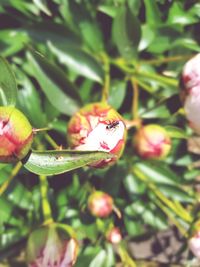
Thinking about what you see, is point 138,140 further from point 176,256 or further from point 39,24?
point 176,256

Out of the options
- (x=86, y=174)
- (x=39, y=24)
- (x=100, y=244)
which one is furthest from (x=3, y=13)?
(x=100, y=244)

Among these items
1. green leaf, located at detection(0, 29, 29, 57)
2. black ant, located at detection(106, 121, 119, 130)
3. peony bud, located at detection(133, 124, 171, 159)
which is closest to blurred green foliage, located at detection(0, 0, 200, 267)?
green leaf, located at detection(0, 29, 29, 57)

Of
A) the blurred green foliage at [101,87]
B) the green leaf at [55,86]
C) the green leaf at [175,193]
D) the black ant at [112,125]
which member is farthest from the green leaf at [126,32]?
the black ant at [112,125]

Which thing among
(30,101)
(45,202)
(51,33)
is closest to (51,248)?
(45,202)

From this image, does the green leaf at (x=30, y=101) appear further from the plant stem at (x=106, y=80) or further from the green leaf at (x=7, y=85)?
the green leaf at (x=7, y=85)

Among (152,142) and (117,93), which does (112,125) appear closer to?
(152,142)

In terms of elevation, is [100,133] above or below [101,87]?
below
